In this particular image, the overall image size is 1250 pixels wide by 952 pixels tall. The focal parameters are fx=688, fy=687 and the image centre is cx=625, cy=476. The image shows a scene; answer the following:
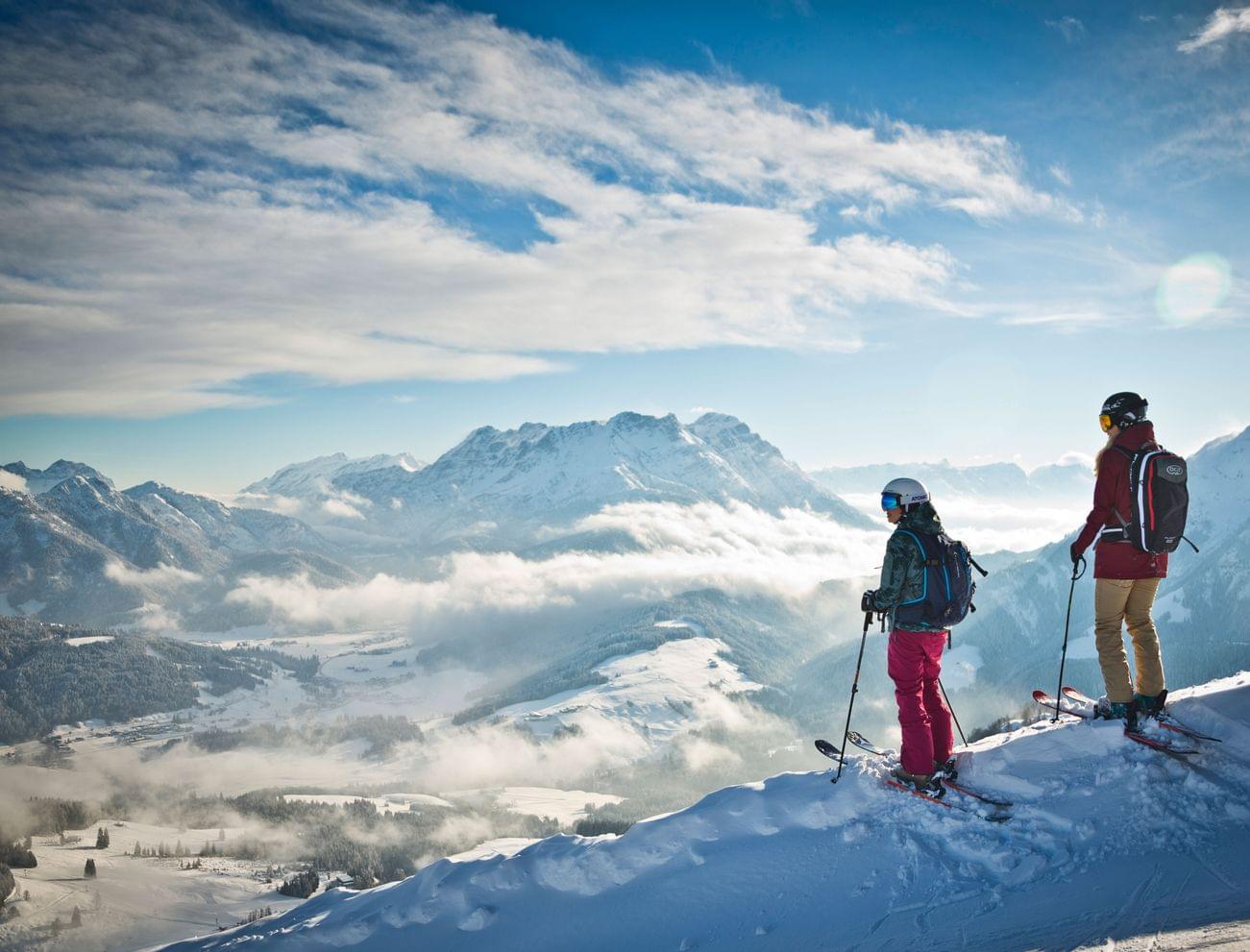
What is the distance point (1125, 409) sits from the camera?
9.77m

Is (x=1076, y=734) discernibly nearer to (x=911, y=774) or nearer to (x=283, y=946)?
(x=911, y=774)

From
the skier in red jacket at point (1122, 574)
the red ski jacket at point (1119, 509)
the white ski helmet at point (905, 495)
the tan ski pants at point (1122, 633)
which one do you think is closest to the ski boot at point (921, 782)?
the skier in red jacket at point (1122, 574)

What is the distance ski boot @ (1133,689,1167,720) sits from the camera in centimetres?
934

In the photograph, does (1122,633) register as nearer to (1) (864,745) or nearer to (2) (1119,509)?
(2) (1119,509)

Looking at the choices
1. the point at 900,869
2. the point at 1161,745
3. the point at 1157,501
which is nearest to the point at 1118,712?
the point at 1161,745

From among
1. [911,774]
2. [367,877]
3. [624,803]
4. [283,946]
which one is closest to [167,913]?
[367,877]

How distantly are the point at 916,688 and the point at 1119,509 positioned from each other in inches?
149

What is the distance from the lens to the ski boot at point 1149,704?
9.34 metres

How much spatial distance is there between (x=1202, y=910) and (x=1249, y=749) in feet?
10.6

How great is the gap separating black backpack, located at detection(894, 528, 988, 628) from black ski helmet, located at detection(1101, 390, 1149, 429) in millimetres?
3127

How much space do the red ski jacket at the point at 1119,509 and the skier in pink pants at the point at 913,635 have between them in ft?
7.90

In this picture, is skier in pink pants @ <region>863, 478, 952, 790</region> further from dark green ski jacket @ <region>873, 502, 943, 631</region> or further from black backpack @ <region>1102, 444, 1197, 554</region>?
black backpack @ <region>1102, 444, 1197, 554</region>

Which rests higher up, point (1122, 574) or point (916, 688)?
point (1122, 574)

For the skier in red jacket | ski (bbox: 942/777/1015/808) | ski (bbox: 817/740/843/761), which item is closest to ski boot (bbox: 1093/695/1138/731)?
the skier in red jacket
